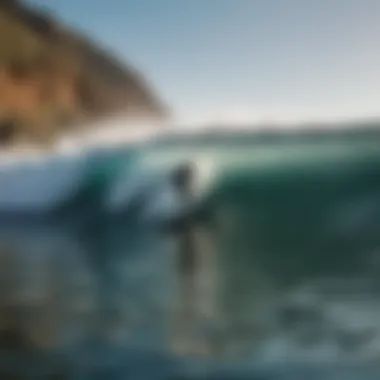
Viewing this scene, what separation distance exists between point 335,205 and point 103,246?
15.2 inches

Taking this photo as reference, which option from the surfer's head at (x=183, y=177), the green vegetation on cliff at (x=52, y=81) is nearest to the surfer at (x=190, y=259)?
the surfer's head at (x=183, y=177)

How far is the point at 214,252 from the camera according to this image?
1271mm

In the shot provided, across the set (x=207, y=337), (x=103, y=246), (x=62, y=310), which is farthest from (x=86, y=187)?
(x=207, y=337)

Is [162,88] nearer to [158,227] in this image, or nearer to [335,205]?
[158,227]

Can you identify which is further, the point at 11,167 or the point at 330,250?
the point at 11,167

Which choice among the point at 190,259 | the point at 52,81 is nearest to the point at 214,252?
the point at 190,259

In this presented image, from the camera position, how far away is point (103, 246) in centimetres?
129

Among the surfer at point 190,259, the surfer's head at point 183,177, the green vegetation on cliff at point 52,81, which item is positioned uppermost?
the green vegetation on cliff at point 52,81

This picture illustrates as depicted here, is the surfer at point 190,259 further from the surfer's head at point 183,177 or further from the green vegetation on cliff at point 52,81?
the green vegetation on cliff at point 52,81

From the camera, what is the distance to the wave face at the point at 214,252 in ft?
3.98

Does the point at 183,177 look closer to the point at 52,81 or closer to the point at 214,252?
the point at 214,252

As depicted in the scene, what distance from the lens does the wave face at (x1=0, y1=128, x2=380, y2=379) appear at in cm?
121

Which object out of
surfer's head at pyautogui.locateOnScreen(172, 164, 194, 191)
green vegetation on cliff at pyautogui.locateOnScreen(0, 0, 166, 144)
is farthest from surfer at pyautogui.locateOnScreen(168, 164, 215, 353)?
green vegetation on cliff at pyautogui.locateOnScreen(0, 0, 166, 144)

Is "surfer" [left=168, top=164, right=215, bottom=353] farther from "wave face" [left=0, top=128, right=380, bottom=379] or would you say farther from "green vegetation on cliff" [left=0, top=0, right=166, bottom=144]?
"green vegetation on cliff" [left=0, top=0, right=166, bottom=144]
